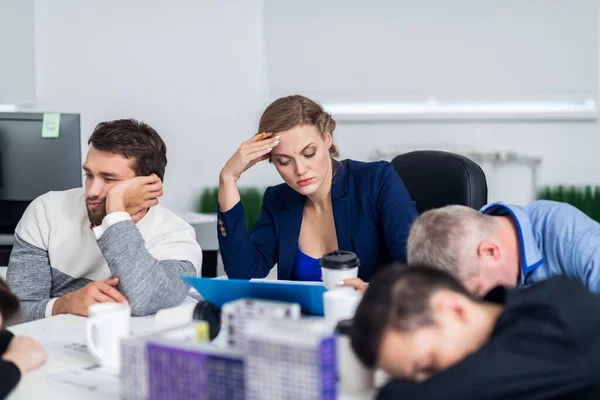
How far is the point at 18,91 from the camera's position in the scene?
400cm

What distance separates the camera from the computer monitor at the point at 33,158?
2223 mm

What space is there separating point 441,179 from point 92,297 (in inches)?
45.0

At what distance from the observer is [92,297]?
1.50m

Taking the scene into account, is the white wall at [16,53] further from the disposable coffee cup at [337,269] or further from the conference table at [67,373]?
the disposable coffee cup at [337,269]

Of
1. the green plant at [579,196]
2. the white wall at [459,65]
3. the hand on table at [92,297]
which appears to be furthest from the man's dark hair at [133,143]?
the green plant at [579,196]

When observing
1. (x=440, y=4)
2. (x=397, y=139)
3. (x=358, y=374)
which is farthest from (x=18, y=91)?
(x=358, y=374)

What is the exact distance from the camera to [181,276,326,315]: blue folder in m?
1.31

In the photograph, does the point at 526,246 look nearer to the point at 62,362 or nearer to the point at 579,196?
the point at 62,362

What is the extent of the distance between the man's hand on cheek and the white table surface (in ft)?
1.00

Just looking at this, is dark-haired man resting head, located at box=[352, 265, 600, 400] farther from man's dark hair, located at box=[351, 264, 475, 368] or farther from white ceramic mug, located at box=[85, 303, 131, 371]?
white ceramic mug, located at box=[85, 303, 131, 371]

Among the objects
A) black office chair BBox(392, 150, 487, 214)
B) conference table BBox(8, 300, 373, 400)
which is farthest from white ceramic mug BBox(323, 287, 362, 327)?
black office chair BBox(392, 150, 487, 214)

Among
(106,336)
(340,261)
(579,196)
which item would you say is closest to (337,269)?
(340,261)

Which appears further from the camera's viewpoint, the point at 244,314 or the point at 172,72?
the point at 172,72

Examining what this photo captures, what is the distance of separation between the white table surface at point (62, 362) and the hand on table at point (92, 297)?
2 centimetres
